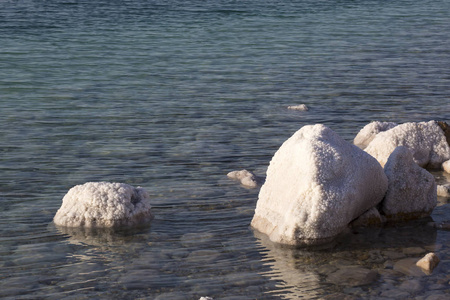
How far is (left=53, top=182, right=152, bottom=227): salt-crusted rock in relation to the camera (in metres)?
8.10

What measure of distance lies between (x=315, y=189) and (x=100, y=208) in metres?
2.39

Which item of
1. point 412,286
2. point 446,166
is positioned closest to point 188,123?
point 446,166

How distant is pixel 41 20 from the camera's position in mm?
24984

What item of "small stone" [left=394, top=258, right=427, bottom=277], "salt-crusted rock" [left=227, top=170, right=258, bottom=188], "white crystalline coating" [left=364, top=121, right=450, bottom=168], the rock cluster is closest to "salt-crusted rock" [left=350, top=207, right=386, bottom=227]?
the rock cluster

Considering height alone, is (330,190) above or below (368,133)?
above

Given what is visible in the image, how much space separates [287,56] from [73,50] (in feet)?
19.5

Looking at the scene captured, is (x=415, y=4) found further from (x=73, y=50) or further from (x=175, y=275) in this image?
(x=175, y=275)

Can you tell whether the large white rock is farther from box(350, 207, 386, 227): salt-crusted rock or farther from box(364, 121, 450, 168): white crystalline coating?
box(364, 121, 450, 168): white crystalline coating

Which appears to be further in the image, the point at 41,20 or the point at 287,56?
the point at 41,20

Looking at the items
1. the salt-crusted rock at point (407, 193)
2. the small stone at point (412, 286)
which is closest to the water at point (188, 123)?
the small stone at point (412, 286)

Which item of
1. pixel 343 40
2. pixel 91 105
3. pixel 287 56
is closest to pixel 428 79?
pixel 287 56

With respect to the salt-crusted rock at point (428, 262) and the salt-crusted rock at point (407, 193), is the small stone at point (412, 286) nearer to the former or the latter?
the salt-crusted rock at point (428, 262)

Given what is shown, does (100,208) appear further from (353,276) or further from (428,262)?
(428,262)

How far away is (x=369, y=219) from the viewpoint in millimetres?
8336
